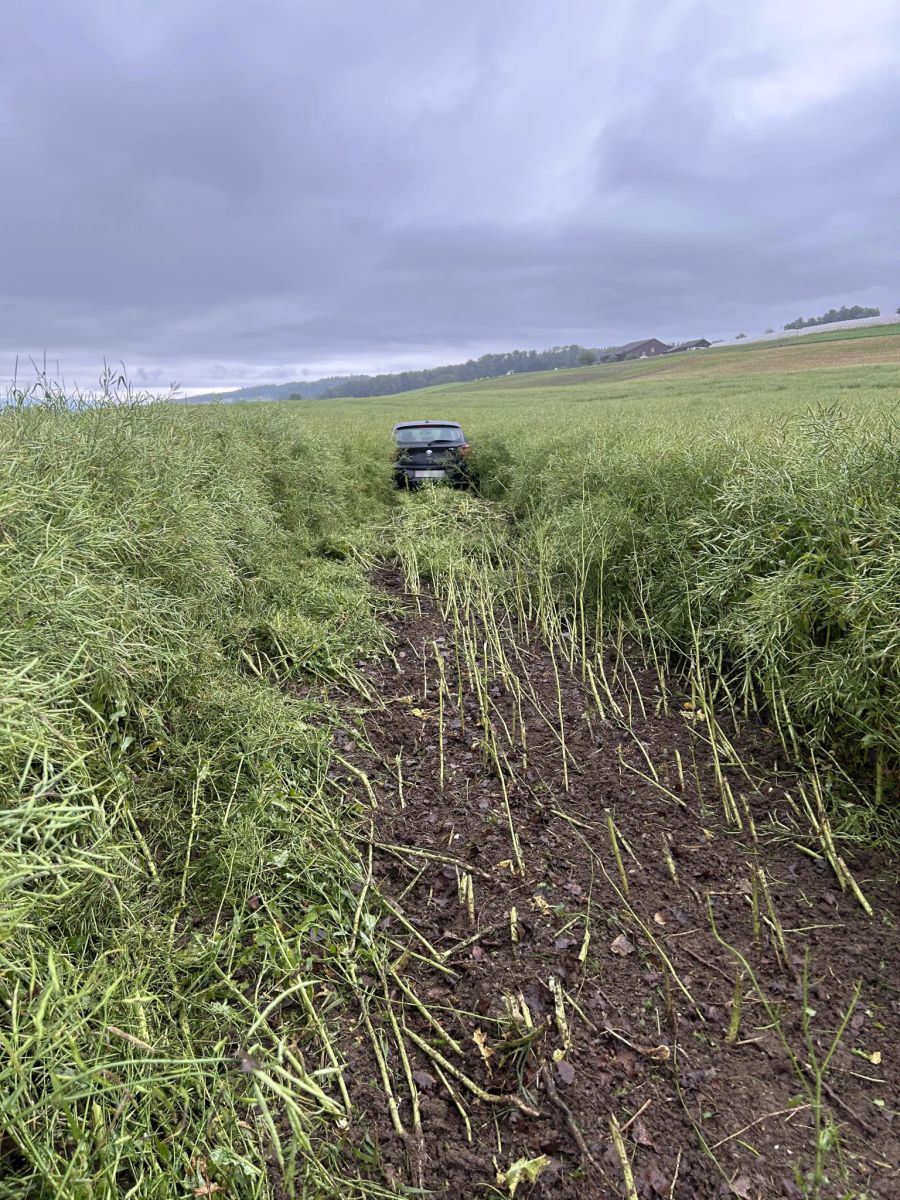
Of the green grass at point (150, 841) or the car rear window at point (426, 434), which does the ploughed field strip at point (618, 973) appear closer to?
the green grass at point (150, 841)

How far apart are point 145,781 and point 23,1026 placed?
4.50 ft

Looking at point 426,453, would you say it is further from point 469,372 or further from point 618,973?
point 469,372

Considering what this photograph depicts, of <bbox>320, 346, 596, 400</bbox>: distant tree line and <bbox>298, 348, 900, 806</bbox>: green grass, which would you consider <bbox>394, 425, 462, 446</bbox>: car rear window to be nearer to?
<bbox>298, 348, 900, 806</bbox>: green grass

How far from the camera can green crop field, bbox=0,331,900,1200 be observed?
1886mm

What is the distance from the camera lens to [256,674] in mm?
4789

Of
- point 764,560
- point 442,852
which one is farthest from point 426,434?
point 442,852

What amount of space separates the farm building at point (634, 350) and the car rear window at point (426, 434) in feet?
277

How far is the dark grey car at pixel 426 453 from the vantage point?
11798 mm

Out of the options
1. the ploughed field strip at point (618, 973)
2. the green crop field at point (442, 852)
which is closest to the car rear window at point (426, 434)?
the green crop field at point (442, 852)

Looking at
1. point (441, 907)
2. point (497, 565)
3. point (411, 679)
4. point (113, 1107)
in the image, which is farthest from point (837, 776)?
point (497, 565)

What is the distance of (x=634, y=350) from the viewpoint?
90438 millimetres

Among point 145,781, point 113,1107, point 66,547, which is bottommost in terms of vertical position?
point 113,1107

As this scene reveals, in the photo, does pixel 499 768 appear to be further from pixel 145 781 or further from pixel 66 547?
pixel 66 547

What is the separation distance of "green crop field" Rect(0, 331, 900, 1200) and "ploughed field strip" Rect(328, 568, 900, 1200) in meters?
0.01
